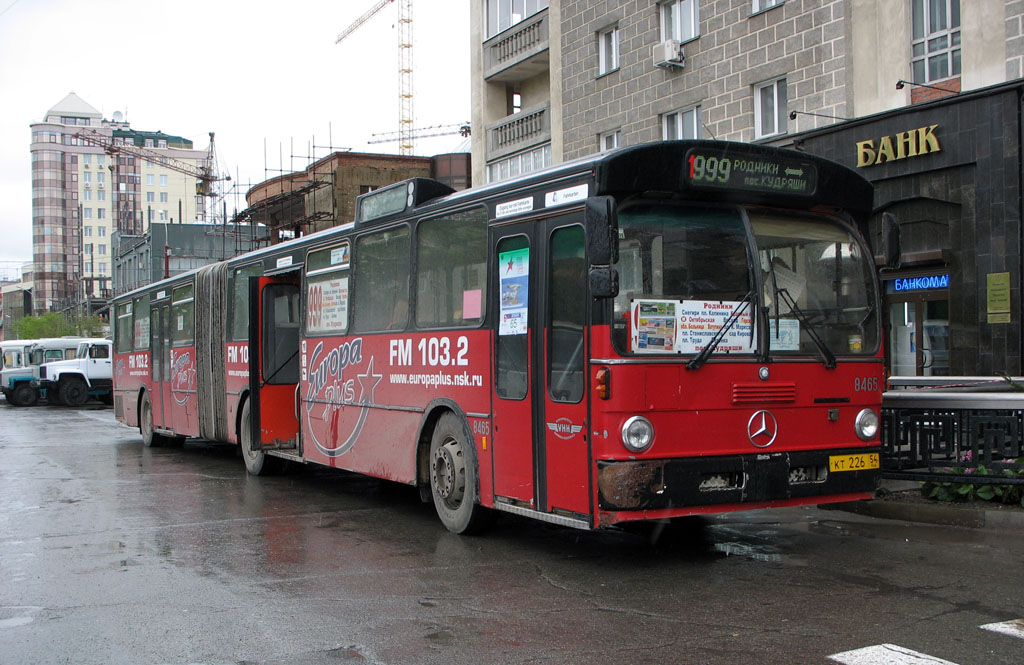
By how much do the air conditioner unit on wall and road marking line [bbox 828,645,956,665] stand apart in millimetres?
18743

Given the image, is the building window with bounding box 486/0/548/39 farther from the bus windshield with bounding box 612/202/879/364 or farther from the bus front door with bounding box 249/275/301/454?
the bus windshield with bounding box 612/202/879/364

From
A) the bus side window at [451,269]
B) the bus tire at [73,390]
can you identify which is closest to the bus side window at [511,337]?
the bus side window at [451,269]

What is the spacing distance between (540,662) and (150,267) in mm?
80195

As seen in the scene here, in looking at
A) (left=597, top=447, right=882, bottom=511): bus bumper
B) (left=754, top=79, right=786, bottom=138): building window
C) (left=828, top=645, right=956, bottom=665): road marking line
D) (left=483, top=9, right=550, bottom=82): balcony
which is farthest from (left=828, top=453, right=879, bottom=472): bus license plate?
(left=483, top=9, right=550, bottom=82): balcony

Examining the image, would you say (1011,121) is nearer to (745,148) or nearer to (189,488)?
(745,148)

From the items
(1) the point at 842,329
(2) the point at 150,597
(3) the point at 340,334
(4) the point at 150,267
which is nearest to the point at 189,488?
(3) the point at 340,334

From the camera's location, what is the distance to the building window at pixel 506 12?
29.7 meters

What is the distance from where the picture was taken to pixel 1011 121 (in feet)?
51.5

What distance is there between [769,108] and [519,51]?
10678mm

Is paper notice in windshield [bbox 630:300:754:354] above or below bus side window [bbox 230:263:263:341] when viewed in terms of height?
below

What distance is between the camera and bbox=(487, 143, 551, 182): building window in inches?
A: 1125

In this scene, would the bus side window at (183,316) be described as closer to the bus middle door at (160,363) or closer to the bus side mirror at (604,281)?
the bus middle door at (160,363)

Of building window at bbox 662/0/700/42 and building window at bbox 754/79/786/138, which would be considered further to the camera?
building window at bbox 662/0/700/42

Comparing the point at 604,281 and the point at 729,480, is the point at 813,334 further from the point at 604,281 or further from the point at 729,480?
the point at 604,281
